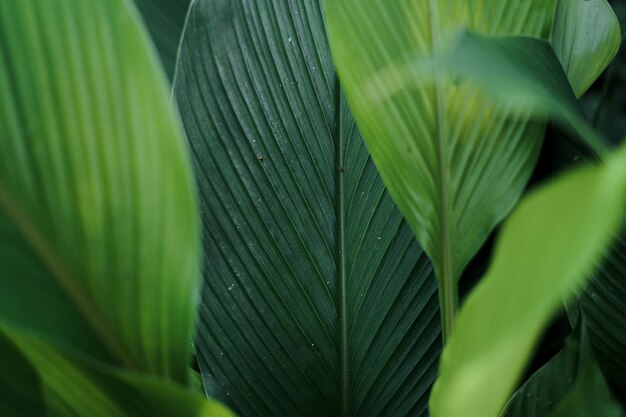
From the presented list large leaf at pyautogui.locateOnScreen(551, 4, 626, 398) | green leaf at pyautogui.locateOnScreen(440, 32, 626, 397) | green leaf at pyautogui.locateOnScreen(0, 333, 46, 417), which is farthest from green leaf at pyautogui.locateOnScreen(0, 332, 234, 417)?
large leaf at pyautogui.locateOnScreen(551, 4, 626, 398)

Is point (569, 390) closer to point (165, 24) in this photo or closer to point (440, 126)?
point (440, 126)

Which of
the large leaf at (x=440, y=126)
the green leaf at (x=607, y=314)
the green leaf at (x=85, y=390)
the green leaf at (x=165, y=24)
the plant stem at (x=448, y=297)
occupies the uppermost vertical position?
the green leaf at (x=165, y=24)

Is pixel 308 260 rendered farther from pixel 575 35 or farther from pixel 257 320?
pixel 575 35

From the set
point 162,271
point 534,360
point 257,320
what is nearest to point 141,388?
point 162,271

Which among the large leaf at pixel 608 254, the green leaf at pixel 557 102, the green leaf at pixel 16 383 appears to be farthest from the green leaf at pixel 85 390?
the large leaf at pixel 608 254

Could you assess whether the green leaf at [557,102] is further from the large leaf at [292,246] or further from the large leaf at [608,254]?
the large leaf at [292,246]

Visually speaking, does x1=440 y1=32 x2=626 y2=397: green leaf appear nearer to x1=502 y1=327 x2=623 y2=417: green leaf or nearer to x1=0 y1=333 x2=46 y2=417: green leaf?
x1=502 y1=327 x2=623 y2=417: green leaf
